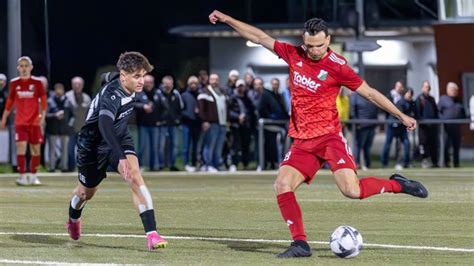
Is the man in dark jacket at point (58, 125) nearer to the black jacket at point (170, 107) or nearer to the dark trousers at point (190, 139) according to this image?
the black jacket at point (170, 107)

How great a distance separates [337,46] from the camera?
1246 inches

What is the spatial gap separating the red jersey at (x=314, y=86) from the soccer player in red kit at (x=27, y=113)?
10665 mm

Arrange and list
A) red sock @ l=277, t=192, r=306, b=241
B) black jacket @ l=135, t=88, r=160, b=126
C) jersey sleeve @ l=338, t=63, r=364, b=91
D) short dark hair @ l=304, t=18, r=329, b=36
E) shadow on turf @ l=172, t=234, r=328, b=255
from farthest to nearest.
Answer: black jacket @ l=135, t=88, r=160, b=126 → shadow on turf @ l=172, t=234, r=328, b=255 → jersey sleeve @ l=338, t=63, r=364, b=91 → short dark hair @ l=304, t=18, r=329, b=36 → red sock @ l=277, t=192, r=306, b=241

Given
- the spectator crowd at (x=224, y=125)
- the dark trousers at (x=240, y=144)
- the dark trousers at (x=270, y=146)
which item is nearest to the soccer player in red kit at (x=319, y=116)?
the spectator crowd at (x=224, y=125)

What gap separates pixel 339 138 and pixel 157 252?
185 cm

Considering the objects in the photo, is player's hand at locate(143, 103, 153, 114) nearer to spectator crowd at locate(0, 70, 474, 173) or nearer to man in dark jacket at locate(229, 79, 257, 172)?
spectator crowd at locate(0, 70, 474, 173)

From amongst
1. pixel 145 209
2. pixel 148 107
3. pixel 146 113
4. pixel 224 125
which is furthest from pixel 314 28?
pixel 224 125

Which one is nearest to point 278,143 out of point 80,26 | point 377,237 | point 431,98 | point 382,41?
point 431,98

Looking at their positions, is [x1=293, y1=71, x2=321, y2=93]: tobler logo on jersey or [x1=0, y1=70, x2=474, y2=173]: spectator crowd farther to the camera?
[x1=0, y1=70, x2=474, y2=173]: spectator crowd

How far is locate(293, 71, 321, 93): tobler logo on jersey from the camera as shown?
39.3 ft

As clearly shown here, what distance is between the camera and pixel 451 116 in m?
29.0

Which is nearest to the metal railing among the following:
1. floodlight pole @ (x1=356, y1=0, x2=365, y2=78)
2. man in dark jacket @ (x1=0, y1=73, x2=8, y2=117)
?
floodlight pole @ (x1=356, y1=0, x2=365, y2=78)

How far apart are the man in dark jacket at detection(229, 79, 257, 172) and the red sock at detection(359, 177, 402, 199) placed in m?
15.9

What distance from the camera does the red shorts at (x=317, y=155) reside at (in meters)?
11.9
